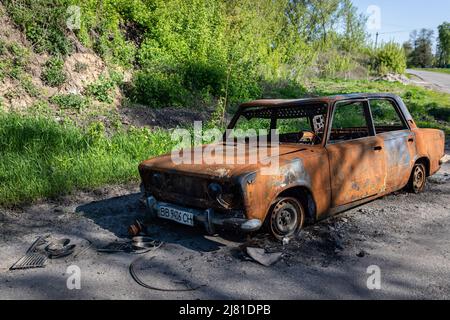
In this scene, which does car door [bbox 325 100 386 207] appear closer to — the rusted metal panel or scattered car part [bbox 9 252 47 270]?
the rusted metal panel

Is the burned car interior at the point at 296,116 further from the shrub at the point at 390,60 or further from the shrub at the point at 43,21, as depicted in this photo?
the shrub at the point at 390,60

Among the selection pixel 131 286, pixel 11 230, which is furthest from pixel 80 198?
pixel 131 286

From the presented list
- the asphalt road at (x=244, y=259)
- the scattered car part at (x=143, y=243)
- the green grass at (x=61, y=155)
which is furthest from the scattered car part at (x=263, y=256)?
the green grass at (x=61, y=155)

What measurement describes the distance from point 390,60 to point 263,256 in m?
38.0

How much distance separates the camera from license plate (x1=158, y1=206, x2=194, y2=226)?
397 cm

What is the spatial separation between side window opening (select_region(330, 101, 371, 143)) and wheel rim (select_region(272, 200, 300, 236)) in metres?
0.97

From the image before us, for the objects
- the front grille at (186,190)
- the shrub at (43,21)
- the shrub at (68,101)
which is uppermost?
the shrub at (43,21)

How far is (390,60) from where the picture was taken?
37.1m

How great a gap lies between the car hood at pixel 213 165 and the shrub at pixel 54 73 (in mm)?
6198

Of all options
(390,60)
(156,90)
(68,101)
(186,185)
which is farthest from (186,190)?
(390,60)

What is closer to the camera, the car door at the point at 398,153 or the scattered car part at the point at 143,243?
the scattered car part at the point at 143,243

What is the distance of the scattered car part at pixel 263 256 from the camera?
363 centimetres

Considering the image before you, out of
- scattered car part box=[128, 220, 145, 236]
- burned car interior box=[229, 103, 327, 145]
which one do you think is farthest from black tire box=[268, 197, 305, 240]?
scattered car part box=[128, 220, 145, 236]

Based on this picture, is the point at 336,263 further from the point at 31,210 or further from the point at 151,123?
the point at 151,123
